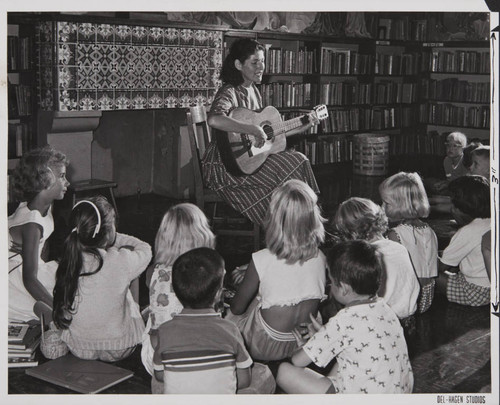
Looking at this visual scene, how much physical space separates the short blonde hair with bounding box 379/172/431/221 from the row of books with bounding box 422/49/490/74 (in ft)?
17.5

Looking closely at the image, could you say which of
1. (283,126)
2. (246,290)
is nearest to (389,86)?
(283,126)

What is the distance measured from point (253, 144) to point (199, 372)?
7.39ft

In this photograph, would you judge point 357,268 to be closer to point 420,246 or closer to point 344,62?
point 420,246

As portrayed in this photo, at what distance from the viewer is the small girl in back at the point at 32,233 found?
2781 mm

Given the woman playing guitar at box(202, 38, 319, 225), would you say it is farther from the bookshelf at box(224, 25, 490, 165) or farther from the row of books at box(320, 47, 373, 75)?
the row of books at box(320, 47, 373, 75)

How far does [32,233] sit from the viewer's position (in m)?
2.81

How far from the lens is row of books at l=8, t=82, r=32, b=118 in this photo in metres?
4.86

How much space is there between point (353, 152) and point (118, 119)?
2.86 m

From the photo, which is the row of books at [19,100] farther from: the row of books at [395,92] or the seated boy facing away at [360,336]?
the row of books at [395,92]

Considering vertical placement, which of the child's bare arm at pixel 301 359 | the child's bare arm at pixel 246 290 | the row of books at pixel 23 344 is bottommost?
the row of books at pixel 23 344

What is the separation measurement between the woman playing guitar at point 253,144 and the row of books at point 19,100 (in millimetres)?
1627

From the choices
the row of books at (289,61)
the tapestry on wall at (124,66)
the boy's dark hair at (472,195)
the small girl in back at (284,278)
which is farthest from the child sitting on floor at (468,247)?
the row of books at (289,61)

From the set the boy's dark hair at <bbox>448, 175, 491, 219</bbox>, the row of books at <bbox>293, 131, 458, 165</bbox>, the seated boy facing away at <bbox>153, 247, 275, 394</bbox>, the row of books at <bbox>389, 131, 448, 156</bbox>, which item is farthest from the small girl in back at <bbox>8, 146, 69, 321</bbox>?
the row of books at <bbox>389, 131, 448, 156</bbox>
